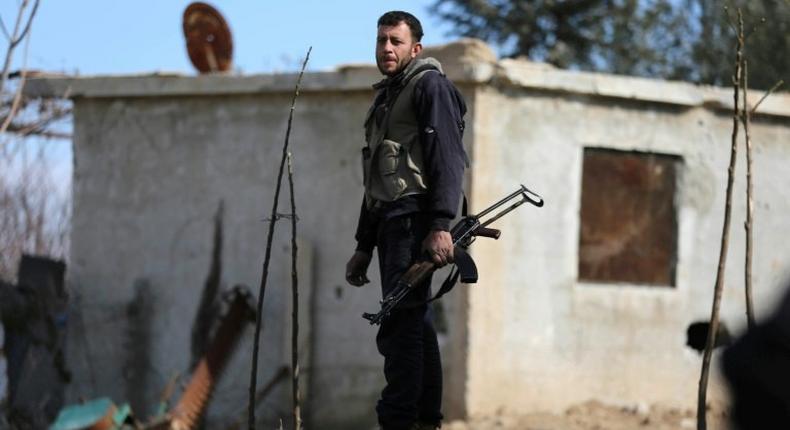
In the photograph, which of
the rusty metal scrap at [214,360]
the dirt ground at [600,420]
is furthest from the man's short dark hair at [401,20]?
the rusty metal scrap at [214,360]

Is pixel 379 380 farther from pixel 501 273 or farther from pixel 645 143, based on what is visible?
pixel 645 143

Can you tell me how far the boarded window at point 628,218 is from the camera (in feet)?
29.2

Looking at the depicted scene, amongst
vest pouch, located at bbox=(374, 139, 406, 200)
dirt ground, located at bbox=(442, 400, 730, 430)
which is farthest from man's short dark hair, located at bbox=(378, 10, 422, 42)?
dirt ground, located at bbox=(442, 400, 730, 430)

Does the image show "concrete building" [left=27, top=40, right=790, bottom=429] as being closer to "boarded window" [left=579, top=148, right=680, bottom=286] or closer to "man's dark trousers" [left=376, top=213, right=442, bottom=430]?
"boarded window" [left=579, top=148, right=680, bottom=286]

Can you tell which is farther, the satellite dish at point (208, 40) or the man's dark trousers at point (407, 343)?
the satellite dish at point (208, 40)

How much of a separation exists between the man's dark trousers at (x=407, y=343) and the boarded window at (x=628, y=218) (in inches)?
176

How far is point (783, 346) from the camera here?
187cm

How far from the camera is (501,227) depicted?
27.9 feet

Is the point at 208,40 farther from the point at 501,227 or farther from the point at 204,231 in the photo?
the point at 501,227

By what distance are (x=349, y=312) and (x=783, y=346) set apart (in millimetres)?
7236

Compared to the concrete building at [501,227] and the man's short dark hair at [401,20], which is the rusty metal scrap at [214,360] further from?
the man's short dark hair at [401,20]

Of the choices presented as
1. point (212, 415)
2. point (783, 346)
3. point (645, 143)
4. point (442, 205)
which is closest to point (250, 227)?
point (212, 415)

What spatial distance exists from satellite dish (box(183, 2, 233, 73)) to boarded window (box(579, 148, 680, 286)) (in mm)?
3004

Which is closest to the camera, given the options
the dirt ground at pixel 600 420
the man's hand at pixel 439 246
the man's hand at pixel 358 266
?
the man's hand at pixel 439 246
